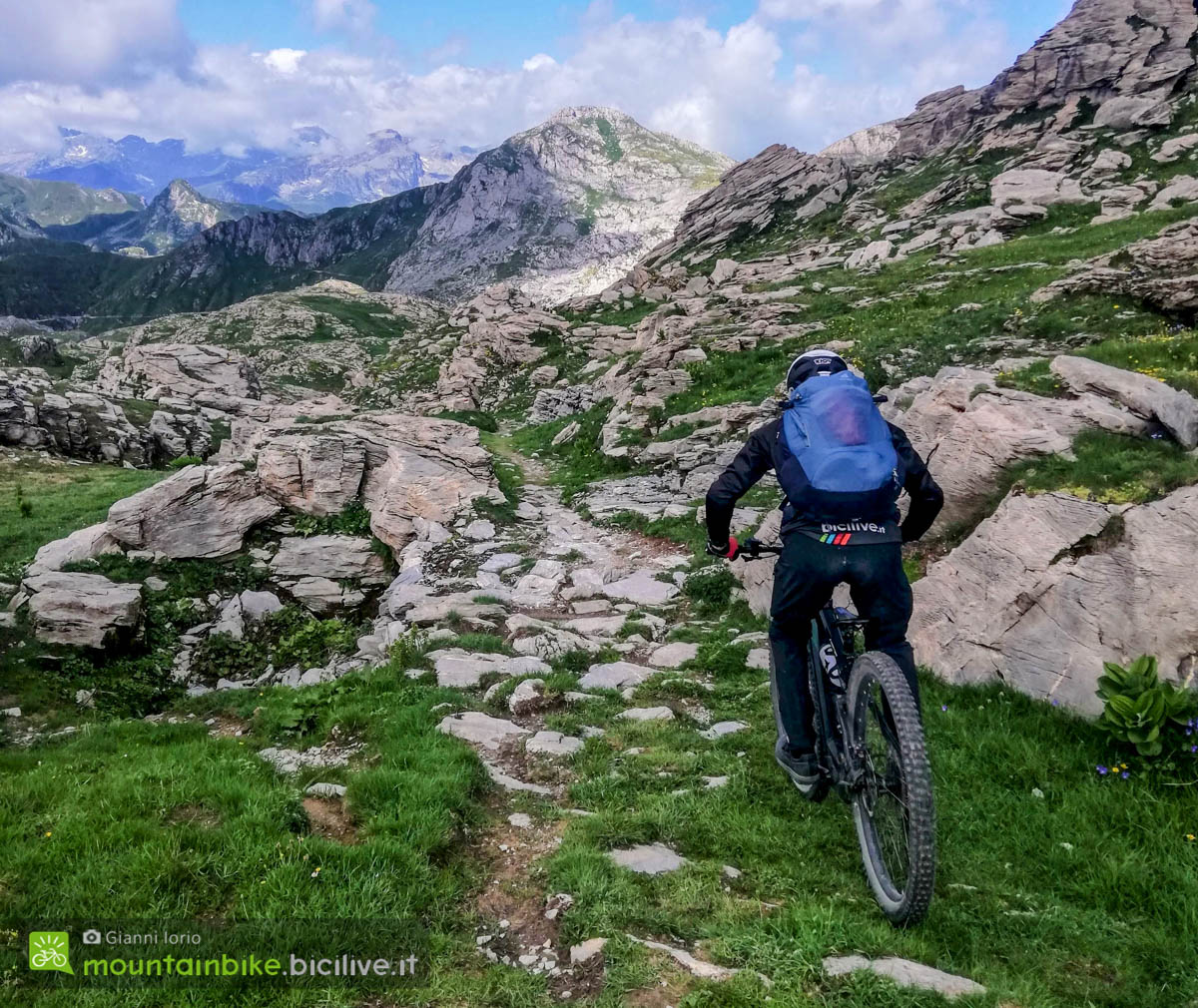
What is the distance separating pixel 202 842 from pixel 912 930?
5432 millimetres

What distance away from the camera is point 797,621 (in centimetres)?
540

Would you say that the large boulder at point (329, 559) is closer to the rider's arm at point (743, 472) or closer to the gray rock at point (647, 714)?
the gray rock at point (647, 714)

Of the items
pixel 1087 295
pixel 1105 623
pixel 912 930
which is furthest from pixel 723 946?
pixel 1087 295

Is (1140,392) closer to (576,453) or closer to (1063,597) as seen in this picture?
(1063,597)

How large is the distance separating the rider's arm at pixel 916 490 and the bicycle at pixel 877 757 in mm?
1161

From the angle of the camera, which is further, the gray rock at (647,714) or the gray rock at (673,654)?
the gray rock at (673,654)

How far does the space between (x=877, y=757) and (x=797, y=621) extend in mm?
1178

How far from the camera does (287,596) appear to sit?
16.4 m

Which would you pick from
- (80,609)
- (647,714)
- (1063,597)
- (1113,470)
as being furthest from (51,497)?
(1113,470)

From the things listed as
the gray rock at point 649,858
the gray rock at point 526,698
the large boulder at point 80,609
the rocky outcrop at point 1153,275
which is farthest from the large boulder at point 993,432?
the large boulder at point 80,609

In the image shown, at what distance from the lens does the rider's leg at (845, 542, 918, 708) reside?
16.3 ft

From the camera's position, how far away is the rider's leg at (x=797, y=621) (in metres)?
5.04

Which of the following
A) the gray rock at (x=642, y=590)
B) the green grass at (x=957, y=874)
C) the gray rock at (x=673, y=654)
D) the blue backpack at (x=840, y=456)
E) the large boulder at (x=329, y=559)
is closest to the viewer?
the green grass at (x=957, y=874)

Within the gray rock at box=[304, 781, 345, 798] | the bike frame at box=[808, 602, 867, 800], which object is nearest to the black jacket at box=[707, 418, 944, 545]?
the bike frame at box=[808, 602, 867, 800]
